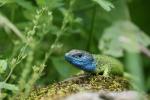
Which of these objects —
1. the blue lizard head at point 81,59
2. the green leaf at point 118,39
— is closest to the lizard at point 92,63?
the blue lizard head at point 81,59

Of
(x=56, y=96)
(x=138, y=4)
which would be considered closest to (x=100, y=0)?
(x=56, y=96)

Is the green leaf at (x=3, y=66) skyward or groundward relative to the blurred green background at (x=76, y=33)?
groundward

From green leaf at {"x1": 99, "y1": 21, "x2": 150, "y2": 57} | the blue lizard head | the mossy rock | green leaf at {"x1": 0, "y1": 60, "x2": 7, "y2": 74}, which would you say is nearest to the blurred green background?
green leaf at {"x1": 99, "y1": 21, "x2": 150, "y2": 57}

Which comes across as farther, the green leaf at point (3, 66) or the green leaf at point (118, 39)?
the green leaf at point (118, 39)

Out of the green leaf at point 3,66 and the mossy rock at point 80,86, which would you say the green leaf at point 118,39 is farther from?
the green leaf at point 3,66

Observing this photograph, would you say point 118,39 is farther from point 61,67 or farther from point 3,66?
point 3,66

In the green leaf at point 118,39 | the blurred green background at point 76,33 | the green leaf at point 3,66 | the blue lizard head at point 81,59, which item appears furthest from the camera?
the green leaf at point 118,39

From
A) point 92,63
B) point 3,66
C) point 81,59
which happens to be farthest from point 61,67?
point 3,66

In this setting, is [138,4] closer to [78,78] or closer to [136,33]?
[136,33]
